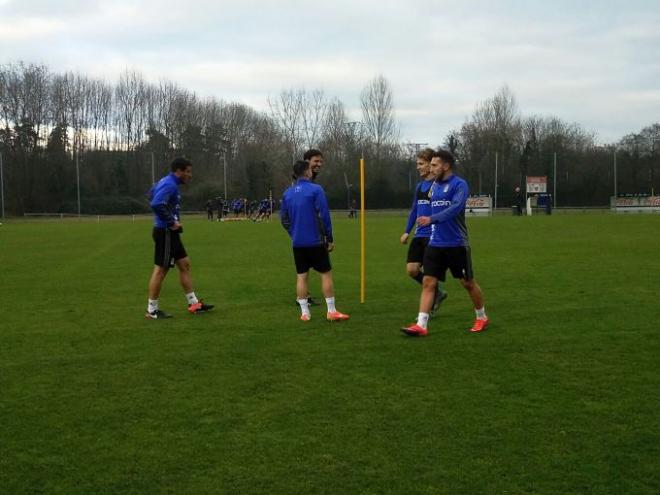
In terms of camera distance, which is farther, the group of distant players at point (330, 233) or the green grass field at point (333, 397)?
the group of distant players at point (330, 233)

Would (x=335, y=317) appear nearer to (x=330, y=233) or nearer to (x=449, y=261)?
(x=330, y=233)

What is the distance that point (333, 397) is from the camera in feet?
15.9

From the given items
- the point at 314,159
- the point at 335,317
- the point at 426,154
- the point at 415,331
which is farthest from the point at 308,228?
the point at 415,331

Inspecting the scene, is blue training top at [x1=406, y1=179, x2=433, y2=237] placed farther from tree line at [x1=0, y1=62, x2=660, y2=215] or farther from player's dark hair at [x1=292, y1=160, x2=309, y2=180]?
tree line at [x1=0, y1=62, x2=660, y2=215]

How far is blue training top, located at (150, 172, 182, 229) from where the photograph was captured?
7.96 m

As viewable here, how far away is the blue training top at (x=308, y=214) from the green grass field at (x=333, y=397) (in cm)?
98

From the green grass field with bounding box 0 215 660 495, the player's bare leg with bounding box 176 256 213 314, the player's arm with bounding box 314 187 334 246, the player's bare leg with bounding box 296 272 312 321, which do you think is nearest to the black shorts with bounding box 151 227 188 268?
the player's bare leg with bounding box 176 256 213 314

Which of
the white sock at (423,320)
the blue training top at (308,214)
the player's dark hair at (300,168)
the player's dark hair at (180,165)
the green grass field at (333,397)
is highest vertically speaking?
the player's dark hair at (180,165)

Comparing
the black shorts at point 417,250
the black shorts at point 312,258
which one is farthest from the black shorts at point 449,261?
the black shorts at point 312,258

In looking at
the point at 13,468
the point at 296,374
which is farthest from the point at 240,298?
the point at 13,468

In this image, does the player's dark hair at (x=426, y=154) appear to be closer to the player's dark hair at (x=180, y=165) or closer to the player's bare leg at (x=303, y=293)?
the player's bare leg at (x=303, y=293)

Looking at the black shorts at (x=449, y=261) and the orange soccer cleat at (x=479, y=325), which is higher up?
the black shorts at (x=449, y=261)

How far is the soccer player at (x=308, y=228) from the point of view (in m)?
7.72

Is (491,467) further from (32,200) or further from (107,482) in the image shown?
(32,200)
